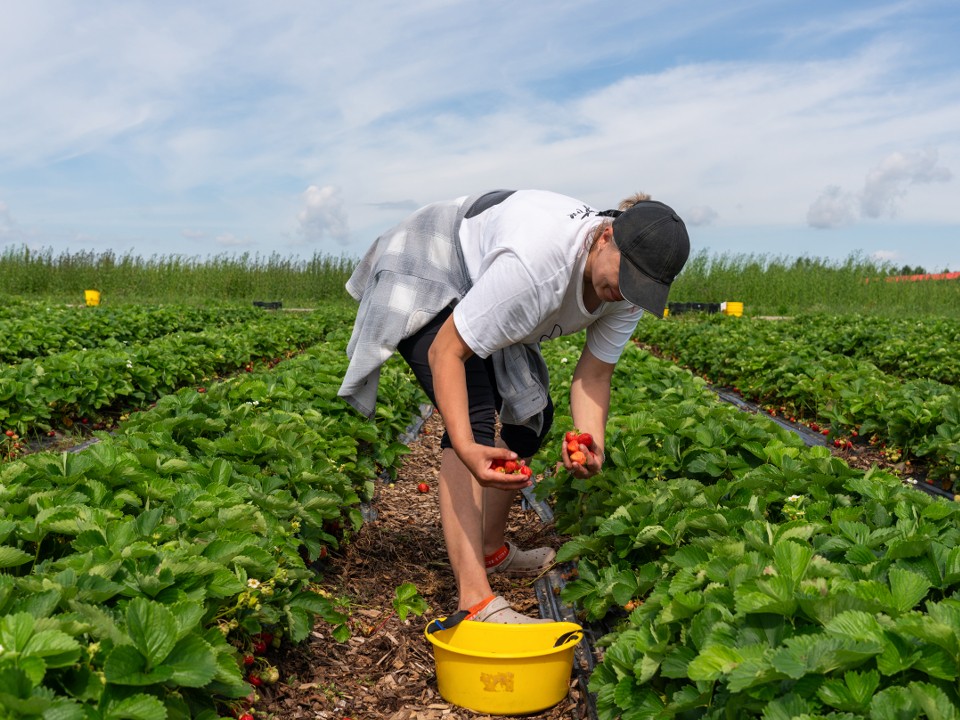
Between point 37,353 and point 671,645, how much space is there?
Result: 8644 millimetres

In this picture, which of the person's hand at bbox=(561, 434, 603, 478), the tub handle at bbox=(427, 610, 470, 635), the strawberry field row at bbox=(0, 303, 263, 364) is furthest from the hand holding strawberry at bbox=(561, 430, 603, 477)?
the strawberry field row at bbox=(0, 303, 263, 364)

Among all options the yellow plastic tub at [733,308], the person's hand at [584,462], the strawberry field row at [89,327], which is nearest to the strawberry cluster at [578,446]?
the person's hand at [584,462]

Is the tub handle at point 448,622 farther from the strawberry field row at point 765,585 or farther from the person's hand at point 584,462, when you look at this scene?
the person's hand at point 584,462

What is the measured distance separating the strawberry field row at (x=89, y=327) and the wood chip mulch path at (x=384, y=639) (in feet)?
19.4

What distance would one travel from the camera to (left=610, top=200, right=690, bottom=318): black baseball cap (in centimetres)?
232

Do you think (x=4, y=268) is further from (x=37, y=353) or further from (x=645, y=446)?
(x=645, y=446)

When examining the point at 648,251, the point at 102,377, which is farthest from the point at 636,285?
the point at 102,377

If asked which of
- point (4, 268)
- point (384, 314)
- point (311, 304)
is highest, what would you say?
point (384, 314)

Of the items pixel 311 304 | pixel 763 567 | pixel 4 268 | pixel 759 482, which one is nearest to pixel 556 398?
pixel 759 482

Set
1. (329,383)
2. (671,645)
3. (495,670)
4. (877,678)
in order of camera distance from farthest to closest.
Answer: (329,383), (495,670), (671,645), (877,678)

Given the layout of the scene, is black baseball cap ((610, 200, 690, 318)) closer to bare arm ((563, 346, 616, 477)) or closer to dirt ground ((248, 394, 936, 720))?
bare arm ((563, 346, 616, 477))

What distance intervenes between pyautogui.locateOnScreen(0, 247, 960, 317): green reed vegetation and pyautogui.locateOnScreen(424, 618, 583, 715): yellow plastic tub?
2046 cm

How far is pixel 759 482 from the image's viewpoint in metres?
2.94

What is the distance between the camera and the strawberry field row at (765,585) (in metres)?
1.58
